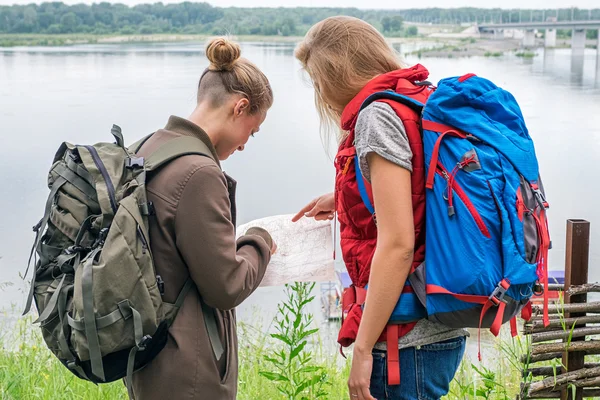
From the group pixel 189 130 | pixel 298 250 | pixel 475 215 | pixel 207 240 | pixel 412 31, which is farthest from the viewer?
pixel 412 31

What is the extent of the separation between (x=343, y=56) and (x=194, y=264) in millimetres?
539

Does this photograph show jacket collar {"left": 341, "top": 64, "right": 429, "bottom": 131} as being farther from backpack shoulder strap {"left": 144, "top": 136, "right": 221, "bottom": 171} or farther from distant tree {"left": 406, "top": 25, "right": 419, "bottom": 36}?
distant tree {"left": 406, "top": 25, "right": 419, "bottom": 36}

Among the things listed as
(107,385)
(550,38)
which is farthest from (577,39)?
(107,385)

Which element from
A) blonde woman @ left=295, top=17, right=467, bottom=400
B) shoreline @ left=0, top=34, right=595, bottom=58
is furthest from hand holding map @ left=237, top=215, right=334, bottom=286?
shoreline @ left=0, top=34, right=595, bottom=58

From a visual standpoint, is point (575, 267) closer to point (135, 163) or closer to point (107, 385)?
point (135, 163)

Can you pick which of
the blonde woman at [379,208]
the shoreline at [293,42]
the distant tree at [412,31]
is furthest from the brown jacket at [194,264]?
the distant tree at [412,31]

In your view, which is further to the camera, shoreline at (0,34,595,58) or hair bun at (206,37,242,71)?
shoreline at (0,34,595,58)

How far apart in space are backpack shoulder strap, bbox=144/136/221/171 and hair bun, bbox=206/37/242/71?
0.68ft

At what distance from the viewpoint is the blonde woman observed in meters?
1.32

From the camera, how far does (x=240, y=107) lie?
5.25 ft

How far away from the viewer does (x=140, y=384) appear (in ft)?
4.92

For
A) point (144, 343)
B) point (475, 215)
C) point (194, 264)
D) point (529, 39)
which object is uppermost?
point (475, 215)

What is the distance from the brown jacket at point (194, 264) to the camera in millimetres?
1392

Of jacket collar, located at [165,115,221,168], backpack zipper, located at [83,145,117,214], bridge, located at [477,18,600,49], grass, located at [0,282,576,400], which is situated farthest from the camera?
bridge, located at [477,18,600,49]
